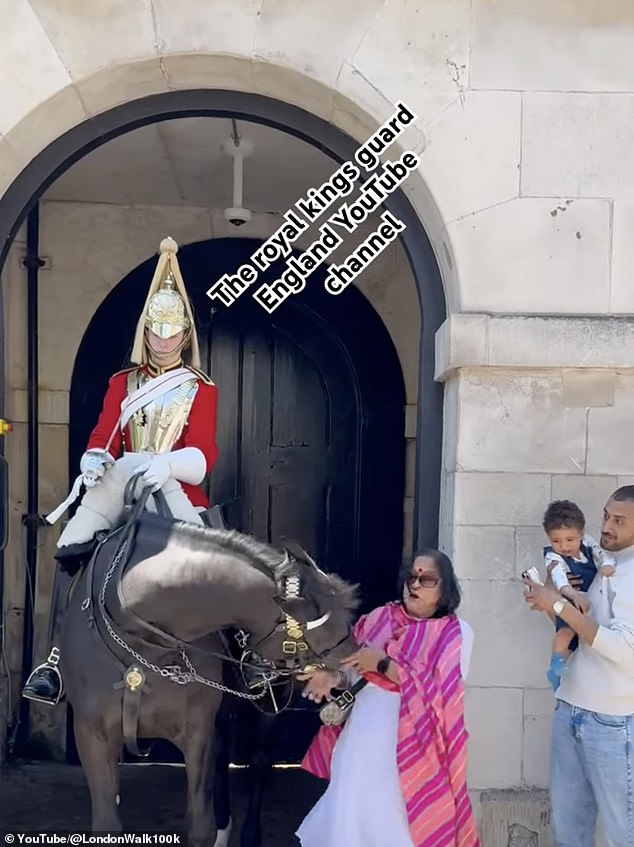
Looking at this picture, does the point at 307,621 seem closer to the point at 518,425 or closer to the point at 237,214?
the point at 518,425

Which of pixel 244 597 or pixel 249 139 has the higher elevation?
pixel 249 139

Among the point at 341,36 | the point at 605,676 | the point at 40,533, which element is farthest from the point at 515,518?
the point at 40,533

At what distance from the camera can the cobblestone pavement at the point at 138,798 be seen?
426 centimetres

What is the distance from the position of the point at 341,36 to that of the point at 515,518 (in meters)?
1.92

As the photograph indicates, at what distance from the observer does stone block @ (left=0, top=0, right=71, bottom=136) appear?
3.55 metres

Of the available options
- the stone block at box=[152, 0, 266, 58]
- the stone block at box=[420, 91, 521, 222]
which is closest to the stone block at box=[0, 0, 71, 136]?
the stone block at box=[152, 0, 266, 58]

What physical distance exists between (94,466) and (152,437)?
1.04ft

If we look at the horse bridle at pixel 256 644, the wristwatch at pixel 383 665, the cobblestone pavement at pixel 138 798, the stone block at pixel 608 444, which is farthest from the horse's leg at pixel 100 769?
the stone block at pixel 608 444

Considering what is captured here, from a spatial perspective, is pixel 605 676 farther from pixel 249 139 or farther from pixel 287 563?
pixel 249 139

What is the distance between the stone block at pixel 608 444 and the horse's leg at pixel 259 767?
5.33ft

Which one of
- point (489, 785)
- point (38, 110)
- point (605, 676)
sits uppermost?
point (38, 110)

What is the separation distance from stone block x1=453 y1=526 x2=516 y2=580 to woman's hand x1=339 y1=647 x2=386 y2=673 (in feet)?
2.18

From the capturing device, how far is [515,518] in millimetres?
3525

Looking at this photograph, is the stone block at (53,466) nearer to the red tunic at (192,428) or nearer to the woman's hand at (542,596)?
the red tunic at (192,428)
